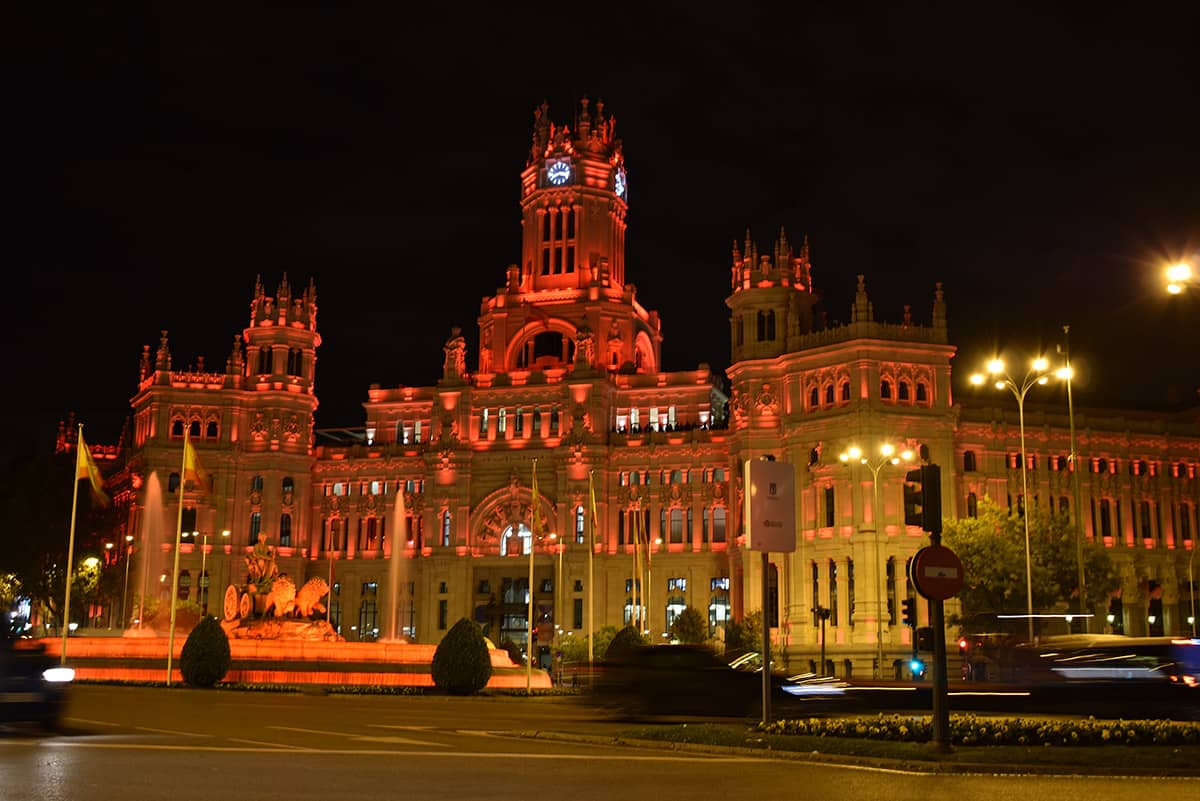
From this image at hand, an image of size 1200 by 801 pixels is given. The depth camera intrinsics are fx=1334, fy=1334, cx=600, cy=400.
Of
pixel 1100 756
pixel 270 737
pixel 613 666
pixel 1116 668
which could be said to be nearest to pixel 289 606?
pixel 613 666

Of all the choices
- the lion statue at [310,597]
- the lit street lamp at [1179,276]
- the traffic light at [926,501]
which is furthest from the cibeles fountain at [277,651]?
the lit street lamp at [1179,276]

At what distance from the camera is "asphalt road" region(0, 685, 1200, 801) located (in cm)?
1692

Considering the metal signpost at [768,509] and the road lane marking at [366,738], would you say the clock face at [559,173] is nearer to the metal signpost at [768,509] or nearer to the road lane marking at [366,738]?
the road lane marking at [366,738]

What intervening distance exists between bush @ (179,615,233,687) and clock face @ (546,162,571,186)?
8105 cm

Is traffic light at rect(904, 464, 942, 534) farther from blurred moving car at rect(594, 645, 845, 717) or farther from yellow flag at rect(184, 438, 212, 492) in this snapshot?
yellow flag at rect(184, 438, 212, 492)

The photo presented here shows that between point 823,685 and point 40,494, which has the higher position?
point 40,494

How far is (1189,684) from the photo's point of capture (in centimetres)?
2692

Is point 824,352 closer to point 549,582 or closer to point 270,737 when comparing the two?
point 549,582

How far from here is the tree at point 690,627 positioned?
92.6 m

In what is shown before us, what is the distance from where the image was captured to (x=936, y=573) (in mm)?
21594

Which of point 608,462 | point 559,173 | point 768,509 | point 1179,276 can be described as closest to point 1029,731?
point 768,509

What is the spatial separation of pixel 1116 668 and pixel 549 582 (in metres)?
82.4

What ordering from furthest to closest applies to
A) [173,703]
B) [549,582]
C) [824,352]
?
[549,582], [824,352], [173,703]

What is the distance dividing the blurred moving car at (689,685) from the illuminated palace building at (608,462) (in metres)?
56.5
